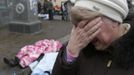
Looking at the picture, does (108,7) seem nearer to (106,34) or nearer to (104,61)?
(106,34)

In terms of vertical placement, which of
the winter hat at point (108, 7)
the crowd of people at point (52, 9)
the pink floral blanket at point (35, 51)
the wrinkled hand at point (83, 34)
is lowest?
the crowd of people at point (52, 9)

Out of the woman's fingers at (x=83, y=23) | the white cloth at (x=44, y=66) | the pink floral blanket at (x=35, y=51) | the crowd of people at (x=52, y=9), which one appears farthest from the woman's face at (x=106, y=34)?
the crowd of people at (x=52, y=9)

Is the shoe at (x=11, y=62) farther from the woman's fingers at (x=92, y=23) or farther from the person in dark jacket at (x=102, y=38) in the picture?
the woman's fingers at (x=92, y=23)

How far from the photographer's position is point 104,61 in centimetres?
247

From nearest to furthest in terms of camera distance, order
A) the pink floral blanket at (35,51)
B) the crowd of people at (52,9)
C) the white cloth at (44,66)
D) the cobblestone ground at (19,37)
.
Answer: the white cloth at (44,66)
the pink floral blanket at (35,51)
the cobblestone ground at (19,37)
the crowd of people at (52,9)

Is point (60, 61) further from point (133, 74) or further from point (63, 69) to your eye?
point (133, 74)

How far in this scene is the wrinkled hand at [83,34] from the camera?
237cm

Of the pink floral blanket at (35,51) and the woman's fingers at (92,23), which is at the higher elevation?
the woman's fingers at (92,23)

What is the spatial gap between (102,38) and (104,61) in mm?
163

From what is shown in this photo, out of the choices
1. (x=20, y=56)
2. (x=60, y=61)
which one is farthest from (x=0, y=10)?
(x=60, y=61)

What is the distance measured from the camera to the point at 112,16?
2412 mm

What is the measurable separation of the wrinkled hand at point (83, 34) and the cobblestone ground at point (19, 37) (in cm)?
552

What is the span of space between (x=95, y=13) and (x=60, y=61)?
1.35 ft

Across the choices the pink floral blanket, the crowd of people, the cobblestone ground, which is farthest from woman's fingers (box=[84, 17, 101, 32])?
the crowd of people
